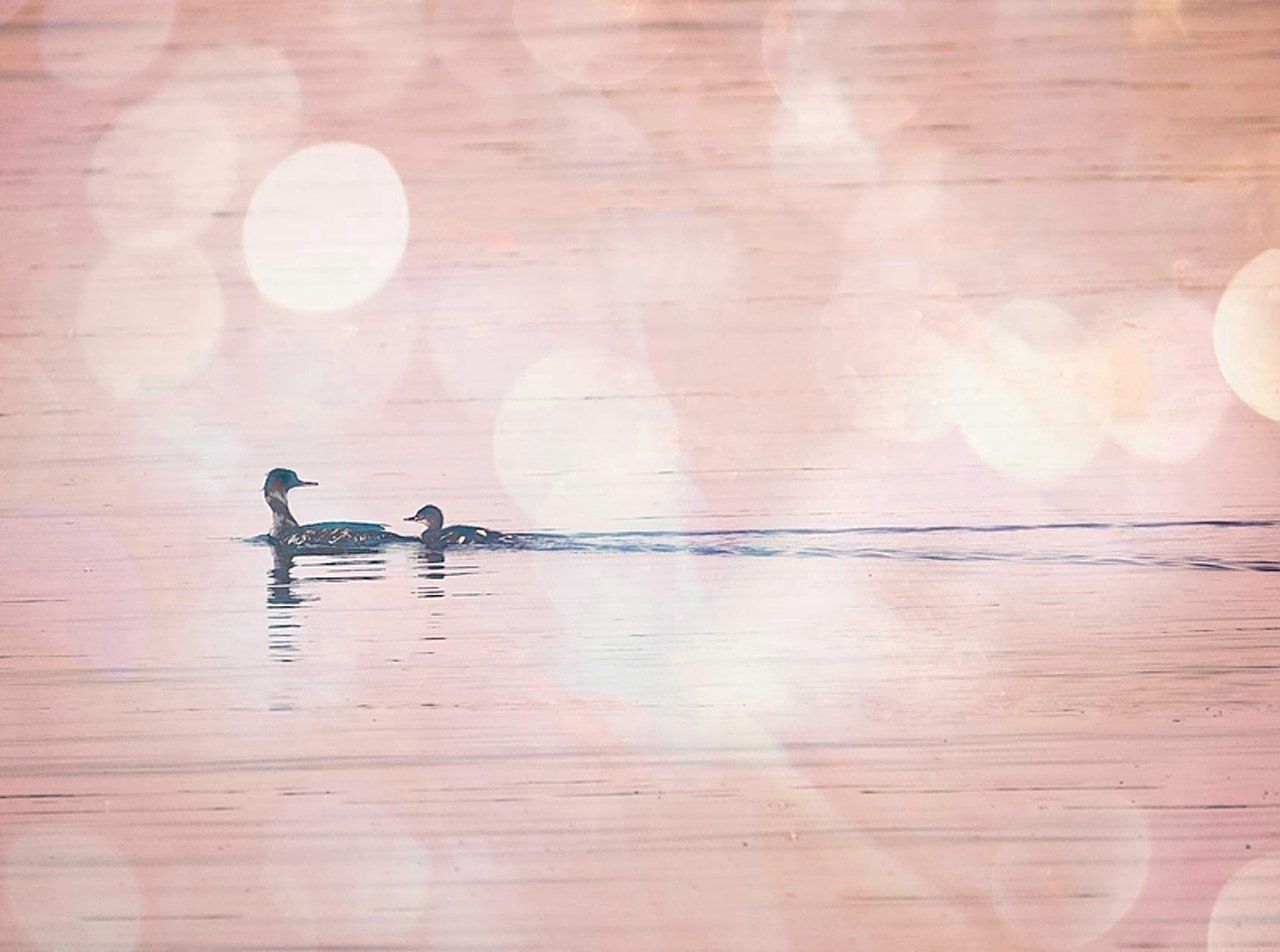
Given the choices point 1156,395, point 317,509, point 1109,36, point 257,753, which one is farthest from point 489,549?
point 1109,36

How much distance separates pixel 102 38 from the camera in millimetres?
1398

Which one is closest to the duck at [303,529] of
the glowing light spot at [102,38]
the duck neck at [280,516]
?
the duck neck at [280,516]

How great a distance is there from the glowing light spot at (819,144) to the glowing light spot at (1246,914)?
0.85 metres

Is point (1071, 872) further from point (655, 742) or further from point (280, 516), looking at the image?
point (280, 516)

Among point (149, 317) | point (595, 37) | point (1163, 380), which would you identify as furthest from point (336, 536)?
point (1163, 380)

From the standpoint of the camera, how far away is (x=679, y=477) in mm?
1338

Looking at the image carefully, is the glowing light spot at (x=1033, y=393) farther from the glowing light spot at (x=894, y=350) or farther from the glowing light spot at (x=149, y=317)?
the glowing light spot at (x=149, y=317)

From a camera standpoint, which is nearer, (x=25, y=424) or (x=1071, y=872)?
(x=1071, y=872)

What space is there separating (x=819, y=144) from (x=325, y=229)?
1.89ft

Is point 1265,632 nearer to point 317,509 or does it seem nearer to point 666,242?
point 666,242

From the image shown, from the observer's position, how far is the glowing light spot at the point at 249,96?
137 cm

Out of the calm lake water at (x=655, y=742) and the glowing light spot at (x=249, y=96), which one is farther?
the glowing light spot at (x=249, y=96)

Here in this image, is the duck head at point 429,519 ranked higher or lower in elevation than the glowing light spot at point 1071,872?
higher

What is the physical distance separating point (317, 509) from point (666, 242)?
1.61ft
